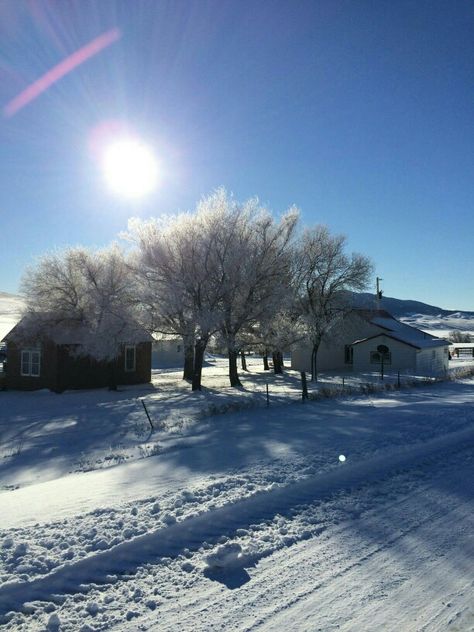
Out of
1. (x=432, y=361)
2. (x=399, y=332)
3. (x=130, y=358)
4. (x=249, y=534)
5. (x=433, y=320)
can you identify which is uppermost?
(x=433, y=320)

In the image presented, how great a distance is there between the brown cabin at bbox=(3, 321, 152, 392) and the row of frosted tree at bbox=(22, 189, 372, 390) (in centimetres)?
83

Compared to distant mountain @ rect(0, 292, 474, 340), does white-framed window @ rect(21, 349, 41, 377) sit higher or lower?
lower

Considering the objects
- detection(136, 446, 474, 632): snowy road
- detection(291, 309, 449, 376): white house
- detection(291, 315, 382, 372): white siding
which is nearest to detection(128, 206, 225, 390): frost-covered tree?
detection(291, 309, 449, 376): white house

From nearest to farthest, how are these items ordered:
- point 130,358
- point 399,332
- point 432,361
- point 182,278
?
point 182,278
point 130,358
point 432,361
point 399,332

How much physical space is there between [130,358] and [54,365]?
5336 mm

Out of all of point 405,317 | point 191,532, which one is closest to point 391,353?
point 191,532

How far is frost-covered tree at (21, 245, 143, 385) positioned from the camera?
87.1ft

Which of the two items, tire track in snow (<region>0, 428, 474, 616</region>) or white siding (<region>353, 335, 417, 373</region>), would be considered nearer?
tire track in snow (<region>0, 428, 474, 616</region>)

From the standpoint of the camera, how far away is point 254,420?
12.8 metres

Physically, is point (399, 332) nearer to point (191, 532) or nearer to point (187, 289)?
point (187, 289)

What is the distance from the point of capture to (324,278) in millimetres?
33938

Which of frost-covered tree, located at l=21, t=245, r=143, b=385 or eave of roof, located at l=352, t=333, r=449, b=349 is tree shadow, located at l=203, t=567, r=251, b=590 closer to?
frost-covered tree, located at l=21, t=245, r=143, b=385

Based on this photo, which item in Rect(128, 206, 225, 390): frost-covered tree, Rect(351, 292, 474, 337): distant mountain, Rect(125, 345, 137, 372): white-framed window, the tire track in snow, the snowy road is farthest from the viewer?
Rect(351, 292, 474, 337): distant mountain

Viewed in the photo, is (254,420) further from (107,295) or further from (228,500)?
(107,295)
